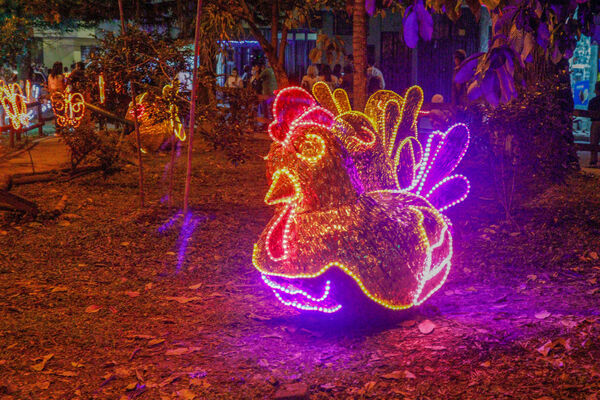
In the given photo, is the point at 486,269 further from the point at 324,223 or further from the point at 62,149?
the point at 62,149

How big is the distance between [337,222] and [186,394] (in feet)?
4.43

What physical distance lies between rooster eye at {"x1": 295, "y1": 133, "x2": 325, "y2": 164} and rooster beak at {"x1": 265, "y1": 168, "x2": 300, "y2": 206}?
0.16 meters

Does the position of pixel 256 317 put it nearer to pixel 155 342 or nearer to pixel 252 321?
pixel 252 321

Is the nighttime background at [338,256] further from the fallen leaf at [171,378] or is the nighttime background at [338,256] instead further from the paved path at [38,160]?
the paved path at [38,160]

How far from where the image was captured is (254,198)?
8945mm

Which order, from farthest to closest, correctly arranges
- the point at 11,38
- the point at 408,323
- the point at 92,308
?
the point at 11,38 → the point at 92,308 → the point at 408,323

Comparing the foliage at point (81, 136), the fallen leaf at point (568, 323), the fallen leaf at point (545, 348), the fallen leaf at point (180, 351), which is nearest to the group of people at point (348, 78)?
the foliage at point (81, 136)

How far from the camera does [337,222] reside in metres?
3.82

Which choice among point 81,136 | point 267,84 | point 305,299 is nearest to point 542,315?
point 305,299

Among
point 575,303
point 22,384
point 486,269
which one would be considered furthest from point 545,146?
point 22,384

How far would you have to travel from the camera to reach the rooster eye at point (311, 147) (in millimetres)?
3783

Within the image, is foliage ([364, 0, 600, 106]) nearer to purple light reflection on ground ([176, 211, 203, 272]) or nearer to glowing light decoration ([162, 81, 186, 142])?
purple light reflection on ground ([176, 211, 203, 272])

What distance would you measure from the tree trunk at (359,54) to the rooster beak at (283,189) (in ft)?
14.0

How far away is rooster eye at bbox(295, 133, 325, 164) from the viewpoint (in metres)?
3.78
